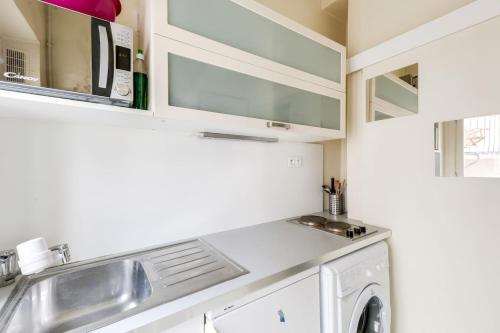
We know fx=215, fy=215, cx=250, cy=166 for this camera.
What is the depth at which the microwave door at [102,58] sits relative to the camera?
746 mm

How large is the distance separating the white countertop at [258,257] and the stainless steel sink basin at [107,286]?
0.04m

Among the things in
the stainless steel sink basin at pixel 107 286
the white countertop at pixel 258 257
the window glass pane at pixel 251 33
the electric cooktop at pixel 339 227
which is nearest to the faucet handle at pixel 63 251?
the stainless steel sink basin at pixel 107 286

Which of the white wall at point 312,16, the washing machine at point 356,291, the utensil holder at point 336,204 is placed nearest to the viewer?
the washing machine at point 356,291

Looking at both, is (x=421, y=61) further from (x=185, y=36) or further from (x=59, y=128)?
(x=59, y=128)

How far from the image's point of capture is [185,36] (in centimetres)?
89

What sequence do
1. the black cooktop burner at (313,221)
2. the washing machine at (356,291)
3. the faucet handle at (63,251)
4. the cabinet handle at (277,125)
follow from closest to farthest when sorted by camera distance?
the faucet handle at (63,251)
the washing machine at (356,291)
the cabinet handle at (277,125)
the black cooktop burner at (313,221)

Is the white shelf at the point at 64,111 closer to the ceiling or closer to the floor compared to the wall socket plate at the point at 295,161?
closer to the ceiling

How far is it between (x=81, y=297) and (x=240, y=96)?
1.12 m

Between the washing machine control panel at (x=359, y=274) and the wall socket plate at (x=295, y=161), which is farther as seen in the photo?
the wall socket plate at (x=295, y=161)

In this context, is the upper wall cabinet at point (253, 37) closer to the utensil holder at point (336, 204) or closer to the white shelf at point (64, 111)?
the white shelf at point (64, 111)

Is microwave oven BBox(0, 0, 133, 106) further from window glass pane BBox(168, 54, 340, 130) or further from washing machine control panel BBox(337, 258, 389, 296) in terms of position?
washing machine control panel BBox(337, 258, 389, 296)

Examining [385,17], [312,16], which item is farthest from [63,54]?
[312,16]

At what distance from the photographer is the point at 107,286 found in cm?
96

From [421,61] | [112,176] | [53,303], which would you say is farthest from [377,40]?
[53,303]
